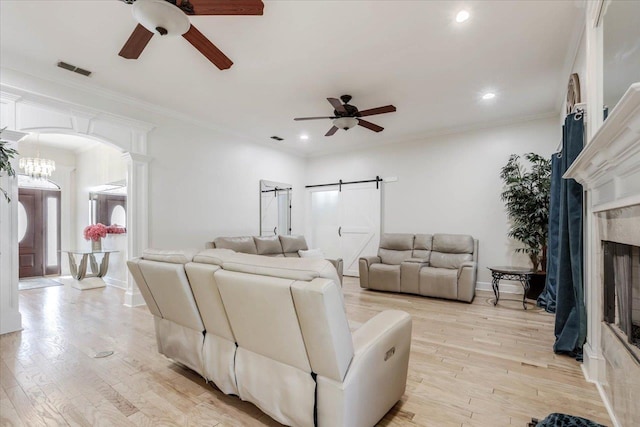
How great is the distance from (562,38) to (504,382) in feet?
10.1

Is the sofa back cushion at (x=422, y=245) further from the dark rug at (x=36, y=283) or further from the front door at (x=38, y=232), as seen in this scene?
the front door at (x=38, y=232)

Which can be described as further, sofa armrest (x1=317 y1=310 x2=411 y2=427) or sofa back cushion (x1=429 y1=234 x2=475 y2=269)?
sofa back cushion (x1=429 y1=234 x2=475 y2=269)

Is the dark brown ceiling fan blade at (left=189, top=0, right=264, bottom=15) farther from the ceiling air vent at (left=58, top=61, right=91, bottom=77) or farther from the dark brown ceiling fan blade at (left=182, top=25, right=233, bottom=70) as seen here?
the ceiling air vent at (left=58, top=61, right=91, bottom=77)

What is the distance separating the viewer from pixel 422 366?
2.57 metres

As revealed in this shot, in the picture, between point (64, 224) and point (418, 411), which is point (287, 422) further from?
point (64, 224)

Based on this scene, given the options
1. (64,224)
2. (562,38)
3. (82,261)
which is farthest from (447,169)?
(64,224)

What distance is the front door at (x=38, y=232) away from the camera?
6.83 metres

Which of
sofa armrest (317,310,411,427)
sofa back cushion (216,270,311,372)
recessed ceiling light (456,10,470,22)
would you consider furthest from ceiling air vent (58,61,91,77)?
sofa armrest (317,310,411,427)

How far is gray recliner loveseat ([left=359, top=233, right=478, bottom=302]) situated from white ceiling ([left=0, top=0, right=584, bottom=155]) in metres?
2.17

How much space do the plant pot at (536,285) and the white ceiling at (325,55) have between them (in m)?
2.51

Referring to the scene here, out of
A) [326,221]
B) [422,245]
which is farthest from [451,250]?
[326,221]

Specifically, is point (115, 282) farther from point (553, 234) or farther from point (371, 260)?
point (553, 234)

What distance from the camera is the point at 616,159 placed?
161 centimetres

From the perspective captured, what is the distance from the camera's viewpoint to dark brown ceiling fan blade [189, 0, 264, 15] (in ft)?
6.44
